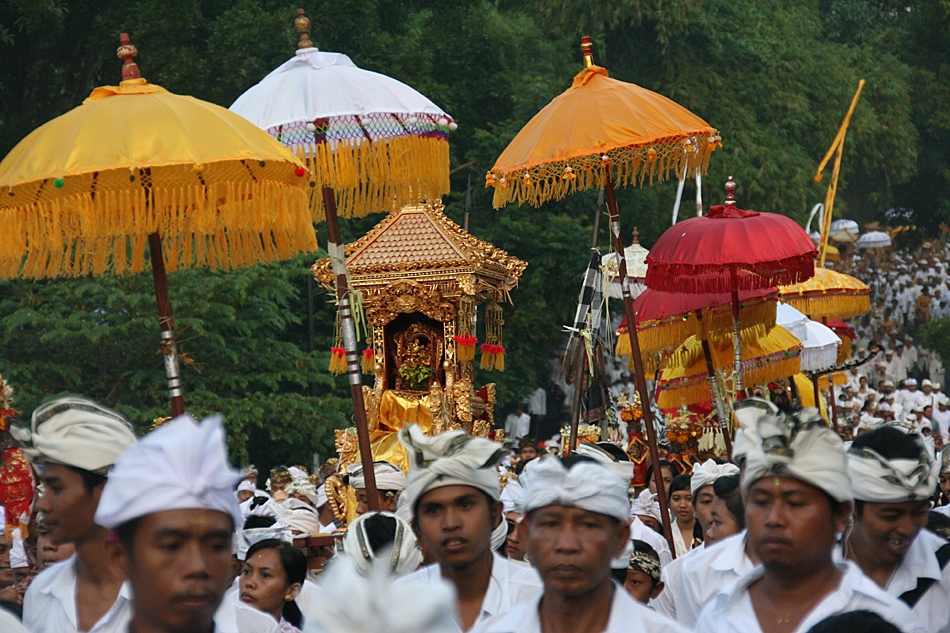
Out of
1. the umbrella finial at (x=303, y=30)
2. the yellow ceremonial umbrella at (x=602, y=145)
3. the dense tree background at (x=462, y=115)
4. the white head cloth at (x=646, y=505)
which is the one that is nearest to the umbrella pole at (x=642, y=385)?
the yellow ceremonial umbrella at (x=602, y=145)

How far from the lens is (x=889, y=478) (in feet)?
14.3

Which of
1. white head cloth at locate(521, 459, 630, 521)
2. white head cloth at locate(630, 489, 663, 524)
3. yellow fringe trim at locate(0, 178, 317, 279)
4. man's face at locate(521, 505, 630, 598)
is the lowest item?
white head cloth at locate(630, 489, 663, 524)

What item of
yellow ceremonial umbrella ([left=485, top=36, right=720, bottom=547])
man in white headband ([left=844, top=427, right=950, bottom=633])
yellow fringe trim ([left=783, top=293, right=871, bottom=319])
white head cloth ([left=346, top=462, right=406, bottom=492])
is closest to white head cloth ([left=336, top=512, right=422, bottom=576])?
man in white headband ([left=844, top=427, right=950, bottom=633])

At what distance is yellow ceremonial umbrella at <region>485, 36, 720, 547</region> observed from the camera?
8047mm

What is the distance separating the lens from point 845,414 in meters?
21.5

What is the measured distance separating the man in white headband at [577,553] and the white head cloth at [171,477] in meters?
1.00

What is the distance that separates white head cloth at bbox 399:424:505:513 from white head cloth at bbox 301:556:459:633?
2.05 metres

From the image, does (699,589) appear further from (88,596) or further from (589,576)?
(88,596)

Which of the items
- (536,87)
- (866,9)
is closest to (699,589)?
(536,87)

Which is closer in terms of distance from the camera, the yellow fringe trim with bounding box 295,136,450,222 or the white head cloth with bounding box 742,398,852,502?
the white head cloth with bounding box 742,398,852,502

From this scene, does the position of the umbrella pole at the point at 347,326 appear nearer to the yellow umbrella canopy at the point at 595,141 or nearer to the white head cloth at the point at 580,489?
the yellow umbrella canopy at the point at 595,141

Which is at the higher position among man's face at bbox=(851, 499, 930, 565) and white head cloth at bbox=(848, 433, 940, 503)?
white head cloth at bbox=(848, 433, 940, 503)

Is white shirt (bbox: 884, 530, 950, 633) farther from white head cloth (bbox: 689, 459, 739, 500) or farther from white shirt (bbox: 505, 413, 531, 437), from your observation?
white shirt (bbox: 505, 413, 531, 437)

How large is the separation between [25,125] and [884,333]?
61.9 feet
